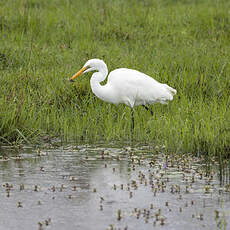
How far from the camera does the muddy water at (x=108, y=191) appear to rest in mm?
4711

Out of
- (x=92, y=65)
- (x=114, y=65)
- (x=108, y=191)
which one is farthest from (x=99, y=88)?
(x=108, y=191)

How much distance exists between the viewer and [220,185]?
18.4ft

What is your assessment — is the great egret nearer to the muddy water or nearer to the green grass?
the green grass

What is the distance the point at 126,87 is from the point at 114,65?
5.18 feet

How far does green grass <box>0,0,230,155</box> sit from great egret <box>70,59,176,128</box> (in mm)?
180

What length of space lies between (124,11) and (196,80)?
4817 millimetres

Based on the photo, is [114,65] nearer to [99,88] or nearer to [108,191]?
[99,88]

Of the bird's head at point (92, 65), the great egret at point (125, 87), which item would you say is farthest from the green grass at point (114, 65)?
the bird's head at point (92, 65)

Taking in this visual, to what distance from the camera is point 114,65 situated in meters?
10.4

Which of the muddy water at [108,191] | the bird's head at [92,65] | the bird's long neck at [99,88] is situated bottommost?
the muddy water at [108,191]

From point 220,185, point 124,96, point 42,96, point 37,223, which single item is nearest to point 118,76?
point 124,96

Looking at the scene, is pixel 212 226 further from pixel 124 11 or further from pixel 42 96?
pixel 124 11

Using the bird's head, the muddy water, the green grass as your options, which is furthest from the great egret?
the muddy water

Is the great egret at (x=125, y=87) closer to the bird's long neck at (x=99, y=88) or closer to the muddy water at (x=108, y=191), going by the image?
the bird's long neck at (x=99, y=88)
